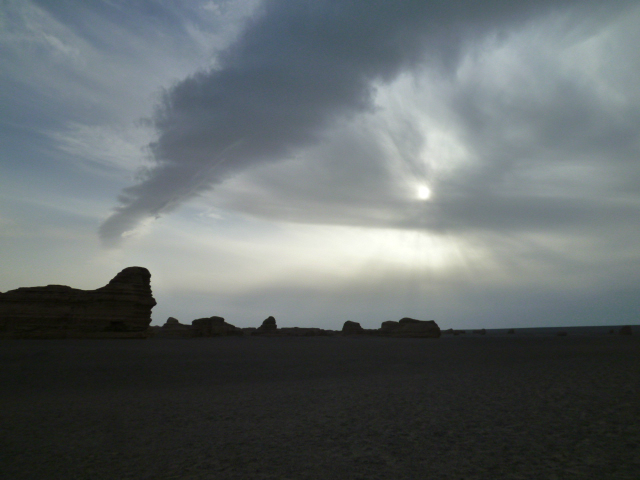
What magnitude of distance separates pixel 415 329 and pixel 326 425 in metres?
49.8

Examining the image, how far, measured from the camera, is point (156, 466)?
20.9 ft

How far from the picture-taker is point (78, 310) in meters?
30.6

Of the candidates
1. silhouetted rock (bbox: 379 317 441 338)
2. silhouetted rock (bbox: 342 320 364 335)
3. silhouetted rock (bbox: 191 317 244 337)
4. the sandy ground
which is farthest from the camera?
silhouetted rock (bbox: 342 320 364 335)

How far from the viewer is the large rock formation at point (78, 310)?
29031 mm

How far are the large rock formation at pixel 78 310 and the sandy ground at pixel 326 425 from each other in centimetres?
1494

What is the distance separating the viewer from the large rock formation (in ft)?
95.2

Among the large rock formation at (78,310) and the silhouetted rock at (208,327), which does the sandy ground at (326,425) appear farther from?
the silhouetted rock at (208,327)

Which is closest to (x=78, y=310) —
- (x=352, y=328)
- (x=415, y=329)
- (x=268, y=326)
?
(x=268, y=326)

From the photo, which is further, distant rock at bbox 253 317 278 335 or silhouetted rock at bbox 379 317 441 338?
distant rock at bbox 253 317 278 335

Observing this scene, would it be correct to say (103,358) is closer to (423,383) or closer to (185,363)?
(185,363)

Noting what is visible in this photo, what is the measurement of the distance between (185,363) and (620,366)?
21.8 metres

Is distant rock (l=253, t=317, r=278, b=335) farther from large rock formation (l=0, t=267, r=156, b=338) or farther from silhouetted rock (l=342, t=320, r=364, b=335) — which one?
large rock formation (l=0, t=267, r=156, b=338)

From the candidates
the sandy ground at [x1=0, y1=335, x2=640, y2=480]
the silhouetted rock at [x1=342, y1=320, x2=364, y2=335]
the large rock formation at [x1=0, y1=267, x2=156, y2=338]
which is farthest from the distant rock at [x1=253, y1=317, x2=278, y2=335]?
the sandy ground at [x1=0, y1=335, x2=640, y2=480]

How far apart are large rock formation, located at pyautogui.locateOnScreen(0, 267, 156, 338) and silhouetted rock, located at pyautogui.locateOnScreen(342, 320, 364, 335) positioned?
45.0 m
